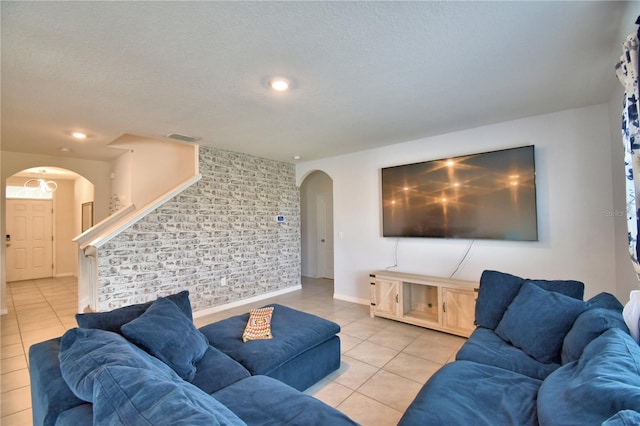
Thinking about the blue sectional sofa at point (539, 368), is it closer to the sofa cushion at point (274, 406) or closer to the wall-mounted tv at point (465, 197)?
the sofa cushion at point (274, 406)

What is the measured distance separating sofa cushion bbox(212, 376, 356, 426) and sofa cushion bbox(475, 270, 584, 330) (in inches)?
69.0

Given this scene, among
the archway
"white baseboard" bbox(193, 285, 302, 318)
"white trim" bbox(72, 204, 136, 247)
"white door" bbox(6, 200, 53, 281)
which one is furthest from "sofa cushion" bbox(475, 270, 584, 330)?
"white door" bbox(6, 200, 53, 281)

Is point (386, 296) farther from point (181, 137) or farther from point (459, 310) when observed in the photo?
point (181, 137)

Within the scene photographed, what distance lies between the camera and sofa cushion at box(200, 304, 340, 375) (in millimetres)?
2084

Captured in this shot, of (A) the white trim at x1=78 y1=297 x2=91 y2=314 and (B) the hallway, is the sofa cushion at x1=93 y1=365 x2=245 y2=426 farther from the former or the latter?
(A) the white trim at x1=78 y1=297 x2=91 y2=314

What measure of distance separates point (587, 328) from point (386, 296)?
8.35ft

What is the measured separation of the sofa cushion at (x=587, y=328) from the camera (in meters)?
1.59

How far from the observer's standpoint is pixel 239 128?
3.65 meters

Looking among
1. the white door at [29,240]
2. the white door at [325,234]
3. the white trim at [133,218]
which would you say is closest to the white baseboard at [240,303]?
the white door at [325,234]

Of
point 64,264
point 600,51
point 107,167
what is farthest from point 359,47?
point 64,264

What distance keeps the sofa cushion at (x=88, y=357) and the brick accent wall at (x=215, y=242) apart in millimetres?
2638

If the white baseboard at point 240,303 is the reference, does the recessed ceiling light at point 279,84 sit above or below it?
above

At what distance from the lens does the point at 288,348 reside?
226cm

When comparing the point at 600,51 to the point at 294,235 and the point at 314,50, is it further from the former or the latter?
the point at 294,235
